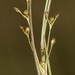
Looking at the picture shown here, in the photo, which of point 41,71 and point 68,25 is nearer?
point 41,71

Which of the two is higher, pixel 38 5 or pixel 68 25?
pixel 38 5

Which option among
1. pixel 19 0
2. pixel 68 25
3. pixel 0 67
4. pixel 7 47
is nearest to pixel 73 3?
pixel 68 25

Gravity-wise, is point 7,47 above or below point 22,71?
above

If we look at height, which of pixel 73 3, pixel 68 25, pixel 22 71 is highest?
pixel 73 3

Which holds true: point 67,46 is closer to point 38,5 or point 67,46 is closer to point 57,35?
point 57,35

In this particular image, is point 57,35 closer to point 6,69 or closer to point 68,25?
point 68,25

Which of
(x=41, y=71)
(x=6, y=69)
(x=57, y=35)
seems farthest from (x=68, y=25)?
(x=41, y=71)
